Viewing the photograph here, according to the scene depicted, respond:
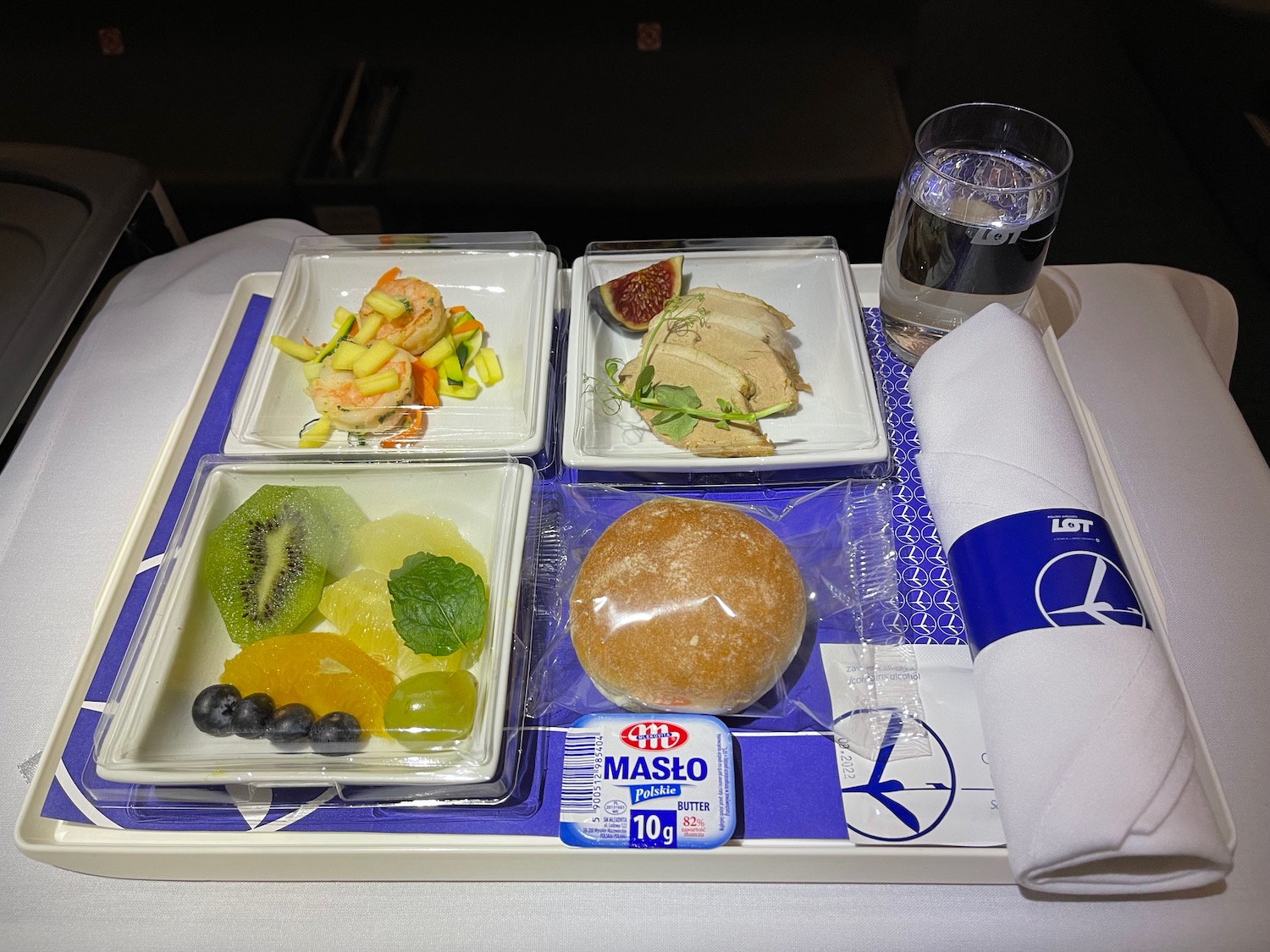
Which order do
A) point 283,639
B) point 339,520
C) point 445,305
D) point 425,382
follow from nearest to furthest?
1. point 283,639
2. point 339,520
3. point 425,382
4. point 445,305

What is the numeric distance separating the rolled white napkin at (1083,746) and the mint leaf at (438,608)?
2.57 ft

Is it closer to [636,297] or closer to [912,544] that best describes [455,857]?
[912,544]

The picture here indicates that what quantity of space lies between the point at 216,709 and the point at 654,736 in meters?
0.66

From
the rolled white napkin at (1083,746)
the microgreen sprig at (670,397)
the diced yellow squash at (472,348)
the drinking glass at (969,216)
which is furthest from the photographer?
the diced yellow squash at (472,348)

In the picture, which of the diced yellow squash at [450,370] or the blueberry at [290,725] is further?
the diced yellow squash at [450,370]

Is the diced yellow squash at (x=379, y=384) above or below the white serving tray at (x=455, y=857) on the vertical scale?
above

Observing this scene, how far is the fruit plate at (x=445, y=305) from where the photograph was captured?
5.30ft

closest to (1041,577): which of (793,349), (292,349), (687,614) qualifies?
(687,614)

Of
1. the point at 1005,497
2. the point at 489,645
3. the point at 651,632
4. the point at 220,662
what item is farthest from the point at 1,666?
the point at 1005,497

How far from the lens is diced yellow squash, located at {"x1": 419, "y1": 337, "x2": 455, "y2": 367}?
1.76 metres

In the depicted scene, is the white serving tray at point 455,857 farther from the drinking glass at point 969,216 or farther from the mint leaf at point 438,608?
the drinking glass at point 969,216

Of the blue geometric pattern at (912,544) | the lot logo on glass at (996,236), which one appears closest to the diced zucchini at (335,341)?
the blue geometric pattern at (912,544)

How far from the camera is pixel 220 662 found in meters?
1.35

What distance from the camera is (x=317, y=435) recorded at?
1.64m
